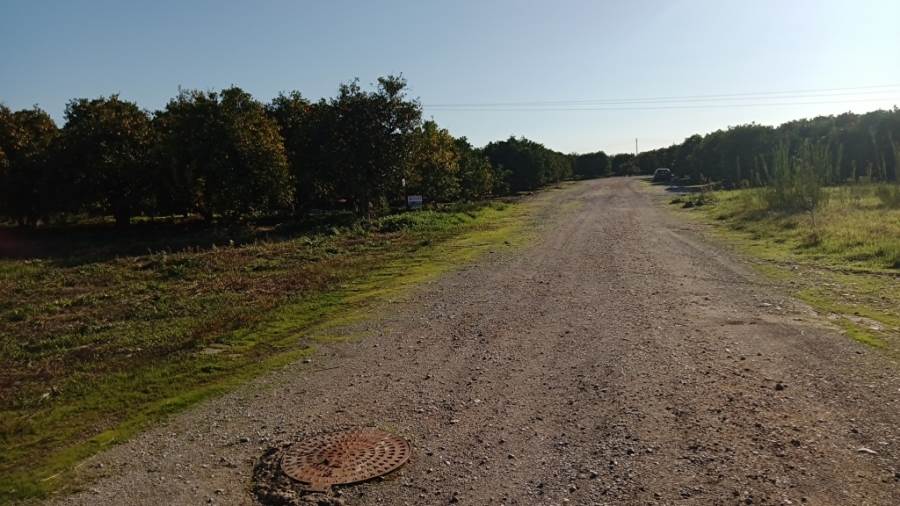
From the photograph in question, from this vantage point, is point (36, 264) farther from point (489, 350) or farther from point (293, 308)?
point (489, 350)

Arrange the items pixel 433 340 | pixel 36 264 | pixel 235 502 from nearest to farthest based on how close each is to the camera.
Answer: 1. pixel 235 502
2. pixel 433 340
3. pixel 36 264

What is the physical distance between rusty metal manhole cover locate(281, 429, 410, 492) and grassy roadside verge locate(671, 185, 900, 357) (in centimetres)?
513

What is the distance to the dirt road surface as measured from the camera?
394cm

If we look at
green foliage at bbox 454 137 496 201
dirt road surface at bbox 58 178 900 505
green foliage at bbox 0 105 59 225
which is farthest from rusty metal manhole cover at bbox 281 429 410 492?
green foliage at bbox 454 137 496 201

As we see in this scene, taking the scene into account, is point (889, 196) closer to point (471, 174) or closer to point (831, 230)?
point (831, 230)

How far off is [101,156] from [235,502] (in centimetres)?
3106

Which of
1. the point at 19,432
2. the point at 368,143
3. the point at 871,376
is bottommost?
the point at 871,376

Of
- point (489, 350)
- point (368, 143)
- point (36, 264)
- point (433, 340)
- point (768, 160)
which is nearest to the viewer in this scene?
point (489, 350)

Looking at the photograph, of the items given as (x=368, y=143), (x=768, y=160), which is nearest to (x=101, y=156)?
(x=368, y=143)

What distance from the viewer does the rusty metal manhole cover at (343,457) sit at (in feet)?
13.7

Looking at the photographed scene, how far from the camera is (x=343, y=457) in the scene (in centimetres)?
445

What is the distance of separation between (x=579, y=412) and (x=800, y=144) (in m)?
30.4

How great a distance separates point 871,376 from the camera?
5.64 metres

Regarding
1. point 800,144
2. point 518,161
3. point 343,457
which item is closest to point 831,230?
point 343,457
